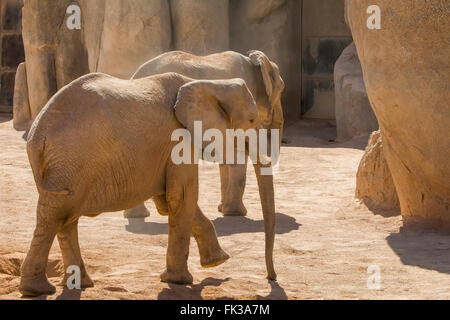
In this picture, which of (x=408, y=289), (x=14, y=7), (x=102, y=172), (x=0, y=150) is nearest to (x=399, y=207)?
(x=408, y=289)

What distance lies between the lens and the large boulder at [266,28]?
15.2 m

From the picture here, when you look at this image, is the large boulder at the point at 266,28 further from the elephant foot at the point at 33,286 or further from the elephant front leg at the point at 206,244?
the elephant foot at the point at 33,286

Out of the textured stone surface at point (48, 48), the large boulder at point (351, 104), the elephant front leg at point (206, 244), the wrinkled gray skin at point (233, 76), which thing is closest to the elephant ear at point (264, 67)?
the wrinkled gray skin at point (233, 76)

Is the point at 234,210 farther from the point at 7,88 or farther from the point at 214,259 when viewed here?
the point at 7,88

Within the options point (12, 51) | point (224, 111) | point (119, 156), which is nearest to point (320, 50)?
point (12, 51)

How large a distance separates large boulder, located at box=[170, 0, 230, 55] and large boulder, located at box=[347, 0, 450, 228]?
5910 millimetres

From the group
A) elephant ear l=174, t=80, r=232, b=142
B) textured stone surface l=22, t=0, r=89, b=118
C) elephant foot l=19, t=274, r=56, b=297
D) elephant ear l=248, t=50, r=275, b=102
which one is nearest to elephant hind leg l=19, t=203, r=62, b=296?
elephant foot l=19, t=274, r=56, b=297

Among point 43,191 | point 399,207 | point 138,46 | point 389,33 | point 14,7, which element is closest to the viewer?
point 43,191

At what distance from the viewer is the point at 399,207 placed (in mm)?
8406

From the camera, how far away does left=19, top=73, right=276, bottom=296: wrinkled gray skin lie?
16.5 feet

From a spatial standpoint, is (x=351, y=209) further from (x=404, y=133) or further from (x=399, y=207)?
(x=404, y=133)

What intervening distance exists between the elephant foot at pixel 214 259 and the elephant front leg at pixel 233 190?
2.46 m

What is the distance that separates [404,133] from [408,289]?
2165 millimetres

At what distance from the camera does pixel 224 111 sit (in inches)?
225
